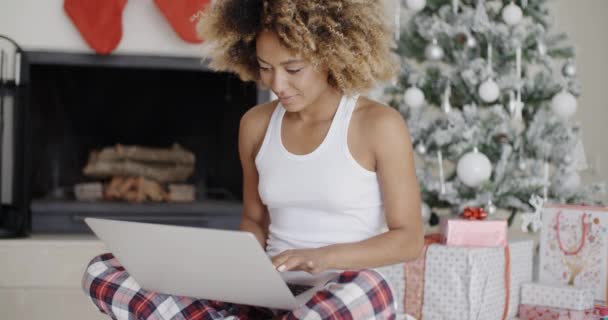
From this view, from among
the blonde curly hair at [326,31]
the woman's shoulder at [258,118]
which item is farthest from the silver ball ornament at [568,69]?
the woman's shoulder at [258,118]

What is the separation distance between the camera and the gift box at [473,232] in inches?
78.2

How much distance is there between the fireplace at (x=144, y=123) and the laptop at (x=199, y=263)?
1.34m

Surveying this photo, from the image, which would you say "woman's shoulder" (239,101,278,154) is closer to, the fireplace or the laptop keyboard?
the laptop keyboard

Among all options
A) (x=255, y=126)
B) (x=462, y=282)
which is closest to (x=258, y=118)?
(x=255, y=126)

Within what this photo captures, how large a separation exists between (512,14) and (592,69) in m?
1.01

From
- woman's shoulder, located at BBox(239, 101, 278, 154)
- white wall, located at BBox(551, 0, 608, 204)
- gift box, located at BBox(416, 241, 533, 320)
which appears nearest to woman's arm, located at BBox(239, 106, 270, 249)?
woman's shoulder, located at BBox(239, 101, 278, 154)

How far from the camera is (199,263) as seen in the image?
1.12 m

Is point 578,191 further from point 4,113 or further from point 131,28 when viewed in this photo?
point 4,113

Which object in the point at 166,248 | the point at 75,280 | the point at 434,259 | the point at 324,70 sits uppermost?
the point at 324,70

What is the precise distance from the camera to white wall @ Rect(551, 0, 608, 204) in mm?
3225

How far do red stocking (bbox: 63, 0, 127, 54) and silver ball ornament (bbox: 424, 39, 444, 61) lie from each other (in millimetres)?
941

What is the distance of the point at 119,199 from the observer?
103 inches

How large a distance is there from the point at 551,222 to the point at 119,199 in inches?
52.9

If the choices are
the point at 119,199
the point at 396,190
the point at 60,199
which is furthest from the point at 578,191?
the point at 60,199
